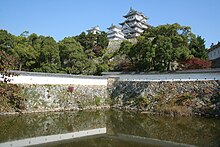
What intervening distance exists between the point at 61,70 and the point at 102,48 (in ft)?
43.5

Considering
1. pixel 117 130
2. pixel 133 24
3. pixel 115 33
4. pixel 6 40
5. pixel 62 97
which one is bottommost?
pixel 117 130

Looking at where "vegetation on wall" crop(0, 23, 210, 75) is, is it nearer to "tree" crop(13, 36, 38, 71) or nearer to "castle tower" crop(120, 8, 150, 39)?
"tree" crop(13, 36, 38, 71)

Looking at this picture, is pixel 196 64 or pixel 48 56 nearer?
pixel 196 64

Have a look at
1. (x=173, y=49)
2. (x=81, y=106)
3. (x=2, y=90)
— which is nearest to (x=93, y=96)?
(x=81, y=106)

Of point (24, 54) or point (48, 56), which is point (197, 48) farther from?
point (24, 54)

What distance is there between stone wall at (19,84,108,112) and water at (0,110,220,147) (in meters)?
1.43

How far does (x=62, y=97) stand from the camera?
17.2 m

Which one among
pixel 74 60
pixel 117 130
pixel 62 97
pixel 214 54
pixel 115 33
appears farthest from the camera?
pixel 115 33

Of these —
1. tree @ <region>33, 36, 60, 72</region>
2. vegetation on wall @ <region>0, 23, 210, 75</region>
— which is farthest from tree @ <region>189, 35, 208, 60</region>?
tree @ <region>33, 36, 60, 72</region>

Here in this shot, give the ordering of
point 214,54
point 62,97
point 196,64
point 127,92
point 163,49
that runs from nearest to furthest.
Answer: point 62,97
point 163,49
point 127,92
point 196,64
point 214,54

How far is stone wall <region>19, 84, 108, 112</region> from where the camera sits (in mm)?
15595

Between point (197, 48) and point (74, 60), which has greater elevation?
point (197, 48)

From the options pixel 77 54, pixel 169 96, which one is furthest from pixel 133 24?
pixel 169 96

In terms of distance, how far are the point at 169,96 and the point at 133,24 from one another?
28.2 m
